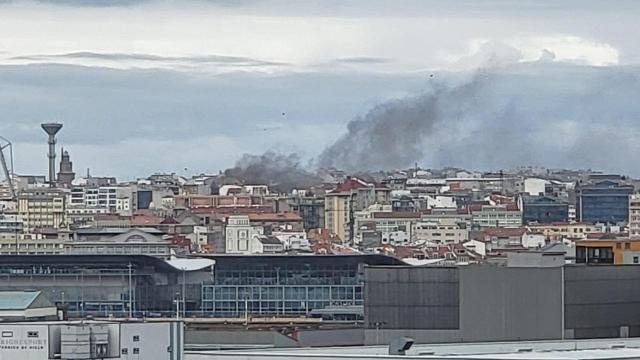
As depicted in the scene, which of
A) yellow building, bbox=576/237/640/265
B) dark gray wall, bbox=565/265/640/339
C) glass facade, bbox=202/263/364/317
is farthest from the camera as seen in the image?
glass facade, bbox=202/263/364/317

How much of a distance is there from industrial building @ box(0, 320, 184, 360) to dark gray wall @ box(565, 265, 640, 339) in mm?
11969

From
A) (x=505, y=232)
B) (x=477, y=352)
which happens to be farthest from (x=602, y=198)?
(x=477, y=352)

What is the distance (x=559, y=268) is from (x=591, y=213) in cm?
13657

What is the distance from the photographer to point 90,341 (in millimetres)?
25641

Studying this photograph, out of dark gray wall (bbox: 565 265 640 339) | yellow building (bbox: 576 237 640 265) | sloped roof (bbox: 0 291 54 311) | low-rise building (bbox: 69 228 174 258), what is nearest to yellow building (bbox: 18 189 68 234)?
low-rise building (bbox: 69 228 174 258)

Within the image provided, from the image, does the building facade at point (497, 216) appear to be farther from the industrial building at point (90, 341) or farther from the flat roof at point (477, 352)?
the industrial building at point (90, 341)

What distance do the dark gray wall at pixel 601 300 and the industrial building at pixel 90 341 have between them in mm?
11969

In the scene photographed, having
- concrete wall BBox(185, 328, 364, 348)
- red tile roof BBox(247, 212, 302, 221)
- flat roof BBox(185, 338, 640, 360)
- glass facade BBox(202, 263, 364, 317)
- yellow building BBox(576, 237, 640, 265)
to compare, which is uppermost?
yellow building BBox(576, 237, 640, 265)

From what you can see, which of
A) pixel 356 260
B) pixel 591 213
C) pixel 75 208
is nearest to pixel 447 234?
pixel 591 213

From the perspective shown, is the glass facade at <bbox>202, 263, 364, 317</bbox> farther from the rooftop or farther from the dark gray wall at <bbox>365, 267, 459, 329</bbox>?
the dark gray wall at <bbox>365, 267, 459, 329</bbox>

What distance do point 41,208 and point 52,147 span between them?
66.2 feet

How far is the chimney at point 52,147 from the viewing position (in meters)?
176

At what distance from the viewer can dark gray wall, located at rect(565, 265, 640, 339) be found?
1485 inches

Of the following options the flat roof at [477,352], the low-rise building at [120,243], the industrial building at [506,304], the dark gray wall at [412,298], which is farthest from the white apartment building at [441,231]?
the flat roof at [477,352]
